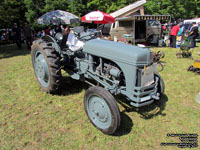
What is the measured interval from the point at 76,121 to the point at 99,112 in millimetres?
645

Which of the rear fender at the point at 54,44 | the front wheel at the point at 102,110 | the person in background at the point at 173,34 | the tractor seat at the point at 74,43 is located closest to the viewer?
the front wheel at the point at 102,110

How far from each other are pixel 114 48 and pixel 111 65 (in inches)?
13.3

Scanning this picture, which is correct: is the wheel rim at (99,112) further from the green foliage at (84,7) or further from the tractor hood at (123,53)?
the green foliage at (84,7)

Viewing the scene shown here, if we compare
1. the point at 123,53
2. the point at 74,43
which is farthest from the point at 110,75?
the point at 74,43

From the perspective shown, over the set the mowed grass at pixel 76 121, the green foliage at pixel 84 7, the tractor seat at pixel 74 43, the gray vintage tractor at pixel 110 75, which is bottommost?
the mowed grass at pixel 76 121

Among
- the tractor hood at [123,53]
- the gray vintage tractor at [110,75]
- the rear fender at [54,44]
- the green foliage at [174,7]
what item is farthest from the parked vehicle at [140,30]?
the green foliage at [174,7]

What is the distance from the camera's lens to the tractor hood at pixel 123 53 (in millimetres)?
2424

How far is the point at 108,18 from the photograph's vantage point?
10.0 metres

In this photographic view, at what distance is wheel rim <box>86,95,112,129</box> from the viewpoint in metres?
2.53

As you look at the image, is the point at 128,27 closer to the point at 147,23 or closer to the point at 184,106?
the point at 147,23

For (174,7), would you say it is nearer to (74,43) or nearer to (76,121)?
(74,43)

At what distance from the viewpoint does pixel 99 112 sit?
2621 millimetres

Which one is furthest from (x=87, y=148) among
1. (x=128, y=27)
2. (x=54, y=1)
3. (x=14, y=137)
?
(x=54, y=1)

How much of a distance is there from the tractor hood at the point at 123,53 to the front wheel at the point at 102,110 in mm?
599
